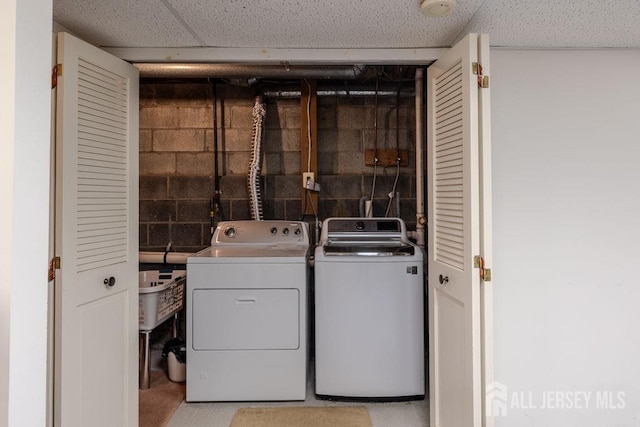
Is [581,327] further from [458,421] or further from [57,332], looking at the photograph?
[57,332]

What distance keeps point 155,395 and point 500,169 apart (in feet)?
8.16

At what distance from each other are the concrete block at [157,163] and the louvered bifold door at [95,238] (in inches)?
47.1

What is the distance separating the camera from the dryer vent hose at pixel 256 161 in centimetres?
276

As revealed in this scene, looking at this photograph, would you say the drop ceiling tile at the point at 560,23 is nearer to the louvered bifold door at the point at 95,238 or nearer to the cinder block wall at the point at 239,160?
the cinder block wall at the point at 239,160

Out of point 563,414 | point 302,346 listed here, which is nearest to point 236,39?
point 302,346

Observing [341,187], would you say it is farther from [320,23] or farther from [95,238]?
[95,238]

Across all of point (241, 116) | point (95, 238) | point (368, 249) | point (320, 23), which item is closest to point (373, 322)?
point (368, 249)

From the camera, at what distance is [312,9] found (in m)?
1.43

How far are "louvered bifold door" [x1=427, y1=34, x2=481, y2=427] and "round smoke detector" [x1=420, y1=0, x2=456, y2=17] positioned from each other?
0.14 m

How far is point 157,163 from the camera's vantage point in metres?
2.93

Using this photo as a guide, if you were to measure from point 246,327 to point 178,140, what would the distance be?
1.63 meters

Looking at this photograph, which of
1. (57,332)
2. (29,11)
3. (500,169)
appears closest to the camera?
(29,11)

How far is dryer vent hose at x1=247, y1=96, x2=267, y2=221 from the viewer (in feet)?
9.04

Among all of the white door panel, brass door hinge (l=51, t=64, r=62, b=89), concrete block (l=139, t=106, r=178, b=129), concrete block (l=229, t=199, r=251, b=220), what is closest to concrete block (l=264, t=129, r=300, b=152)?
concrete block (l=229, t=199, r=251, b=220)
